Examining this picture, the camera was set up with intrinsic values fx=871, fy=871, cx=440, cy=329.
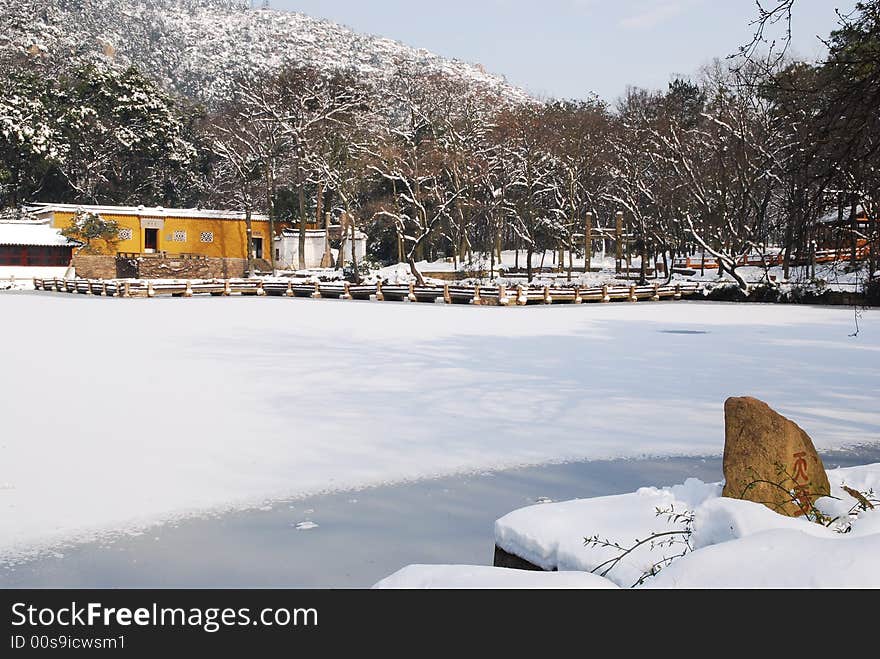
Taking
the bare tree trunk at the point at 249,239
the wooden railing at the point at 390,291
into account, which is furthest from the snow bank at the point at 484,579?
the bare tree trunk at the point at 249,239

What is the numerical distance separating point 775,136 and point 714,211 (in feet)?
14.0

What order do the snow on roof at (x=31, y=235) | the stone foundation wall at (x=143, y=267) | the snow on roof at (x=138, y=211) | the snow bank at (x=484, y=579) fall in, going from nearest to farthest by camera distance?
the snow bank at (x=484, y=579) < the snow on roof at (x=31, y=235) < the stone foundation wall at (x=143, y=267) < the snow on roof at (x=138, y=211)

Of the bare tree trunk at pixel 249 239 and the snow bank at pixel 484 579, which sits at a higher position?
the bare tree trunk at pixel 249 239

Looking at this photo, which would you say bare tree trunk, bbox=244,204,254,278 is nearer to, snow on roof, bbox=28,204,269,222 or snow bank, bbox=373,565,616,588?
snow on roof, bbox=28,204,269,222

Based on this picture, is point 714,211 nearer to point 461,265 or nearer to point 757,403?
point 461,265

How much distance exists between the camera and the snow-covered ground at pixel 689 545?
132 inches

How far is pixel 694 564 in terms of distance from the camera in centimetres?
351

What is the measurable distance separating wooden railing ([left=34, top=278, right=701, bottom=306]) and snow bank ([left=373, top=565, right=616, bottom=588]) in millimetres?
28218

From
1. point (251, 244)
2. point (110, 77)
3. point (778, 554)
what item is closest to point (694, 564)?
point (778, 554)

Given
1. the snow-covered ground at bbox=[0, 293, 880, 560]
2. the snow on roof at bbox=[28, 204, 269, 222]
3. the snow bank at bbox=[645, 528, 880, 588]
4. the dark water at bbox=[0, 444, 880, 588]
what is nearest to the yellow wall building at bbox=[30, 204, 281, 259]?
the snow on roof at bbox=[28, 204, 269, 222]

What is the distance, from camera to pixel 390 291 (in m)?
35.9

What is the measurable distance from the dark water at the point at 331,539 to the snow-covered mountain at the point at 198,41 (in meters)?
70.9

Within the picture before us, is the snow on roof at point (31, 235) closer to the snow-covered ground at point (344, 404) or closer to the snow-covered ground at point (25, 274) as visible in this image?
the snow-covered ground at point (25, 274)

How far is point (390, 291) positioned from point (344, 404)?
85.8 ft
